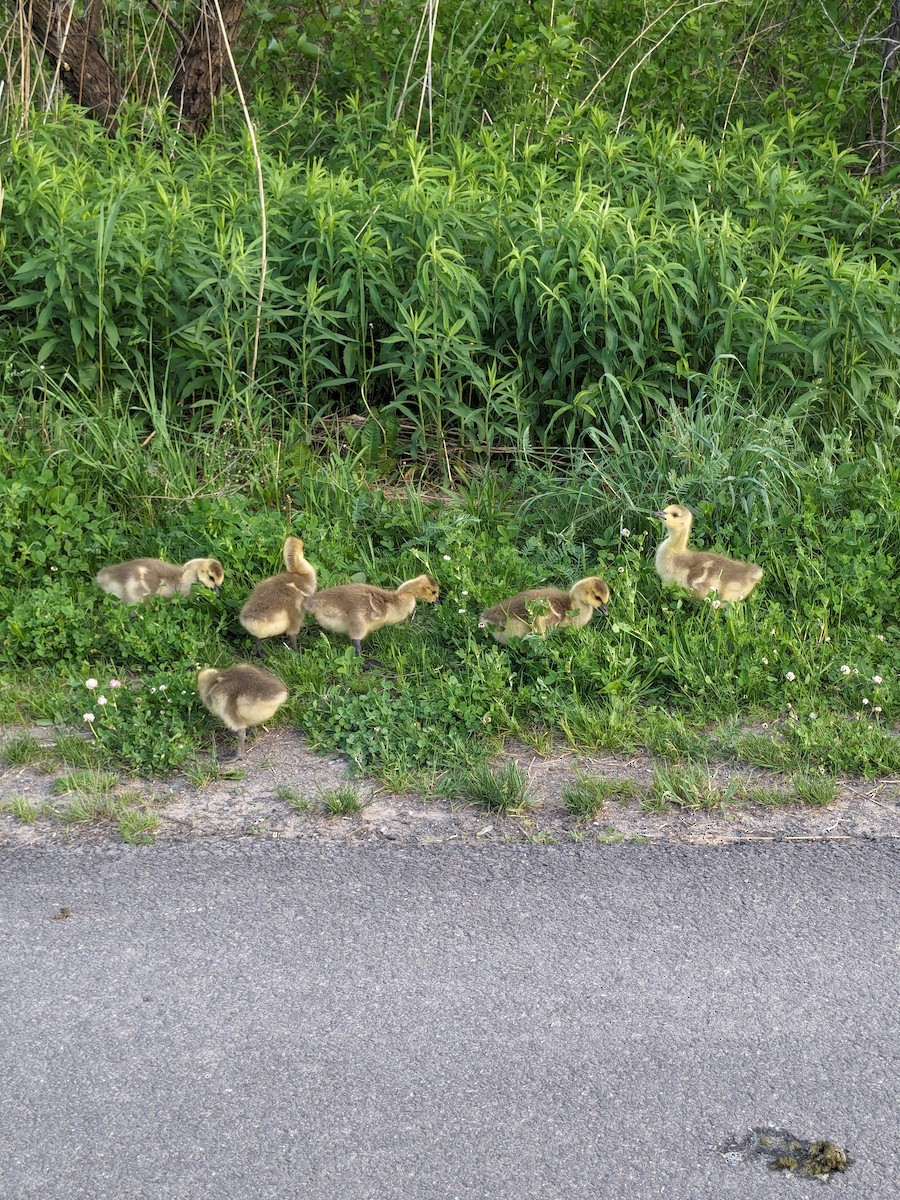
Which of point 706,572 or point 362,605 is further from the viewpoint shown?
point 706,572

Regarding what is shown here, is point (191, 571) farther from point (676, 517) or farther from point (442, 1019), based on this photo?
point (442, 1019)

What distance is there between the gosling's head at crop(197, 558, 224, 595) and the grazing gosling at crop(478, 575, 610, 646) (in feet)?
4.24

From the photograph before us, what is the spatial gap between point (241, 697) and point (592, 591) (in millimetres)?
1668

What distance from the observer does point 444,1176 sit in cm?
318

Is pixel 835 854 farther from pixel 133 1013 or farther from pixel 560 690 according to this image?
pixel 133 1013

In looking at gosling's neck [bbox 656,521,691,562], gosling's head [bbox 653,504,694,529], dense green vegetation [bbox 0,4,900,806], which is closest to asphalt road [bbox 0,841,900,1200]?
dense green vegetation [bbox 0,4,900,806]

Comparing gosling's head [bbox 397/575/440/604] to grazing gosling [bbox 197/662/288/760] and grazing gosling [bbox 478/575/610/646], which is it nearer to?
grazing gosling [bbox 478/575/610/646]

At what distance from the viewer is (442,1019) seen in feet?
12.2

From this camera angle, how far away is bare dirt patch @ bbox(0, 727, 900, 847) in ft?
15.5

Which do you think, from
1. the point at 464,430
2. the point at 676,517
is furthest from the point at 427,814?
the point at 464,430

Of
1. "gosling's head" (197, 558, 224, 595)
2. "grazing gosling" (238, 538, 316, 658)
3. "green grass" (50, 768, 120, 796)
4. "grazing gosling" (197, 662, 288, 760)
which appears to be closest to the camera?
"green grass" (50, 768, 120, 796)

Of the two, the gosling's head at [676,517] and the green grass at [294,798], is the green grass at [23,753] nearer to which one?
the green grass at [294,798]

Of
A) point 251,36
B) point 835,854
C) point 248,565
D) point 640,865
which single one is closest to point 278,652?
point 248,565

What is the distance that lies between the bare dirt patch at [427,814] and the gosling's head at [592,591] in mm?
885
